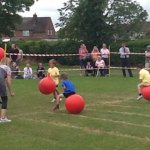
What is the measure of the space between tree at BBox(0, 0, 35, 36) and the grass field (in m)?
40.5

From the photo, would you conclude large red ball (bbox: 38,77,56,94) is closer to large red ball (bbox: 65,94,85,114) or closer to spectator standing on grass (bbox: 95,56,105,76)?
large red ball (bbox: 65,94,85,114)

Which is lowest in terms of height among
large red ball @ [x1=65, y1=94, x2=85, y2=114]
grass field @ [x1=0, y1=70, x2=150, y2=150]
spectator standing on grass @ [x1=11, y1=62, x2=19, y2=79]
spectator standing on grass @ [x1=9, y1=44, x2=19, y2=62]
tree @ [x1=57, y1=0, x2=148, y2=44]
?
grass field @ [x1=0, y1=70, x2=150, y2=150]

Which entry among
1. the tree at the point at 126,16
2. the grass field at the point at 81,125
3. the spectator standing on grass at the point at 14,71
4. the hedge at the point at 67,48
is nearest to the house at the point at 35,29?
the tree at the point at 126,16

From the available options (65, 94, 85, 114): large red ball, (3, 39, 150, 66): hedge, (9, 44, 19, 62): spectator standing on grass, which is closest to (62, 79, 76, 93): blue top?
(65, 94, 85, 114): large red ball

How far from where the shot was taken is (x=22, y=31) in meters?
109

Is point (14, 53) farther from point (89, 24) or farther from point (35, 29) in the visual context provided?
point (35, 29)

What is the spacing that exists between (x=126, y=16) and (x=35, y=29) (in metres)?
48.8

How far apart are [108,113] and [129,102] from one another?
2498 millimetres

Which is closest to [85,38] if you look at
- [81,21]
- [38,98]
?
[81,21]

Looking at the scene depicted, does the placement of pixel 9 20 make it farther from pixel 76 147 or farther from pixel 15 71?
pixel 76 147

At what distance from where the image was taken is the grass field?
8.98 metres

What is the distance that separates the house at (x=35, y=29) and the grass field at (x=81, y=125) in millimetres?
91872

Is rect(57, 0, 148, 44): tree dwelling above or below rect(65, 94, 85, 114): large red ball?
above

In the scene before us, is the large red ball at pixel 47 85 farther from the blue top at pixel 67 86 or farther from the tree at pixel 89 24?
the tree at pixel 89 24
